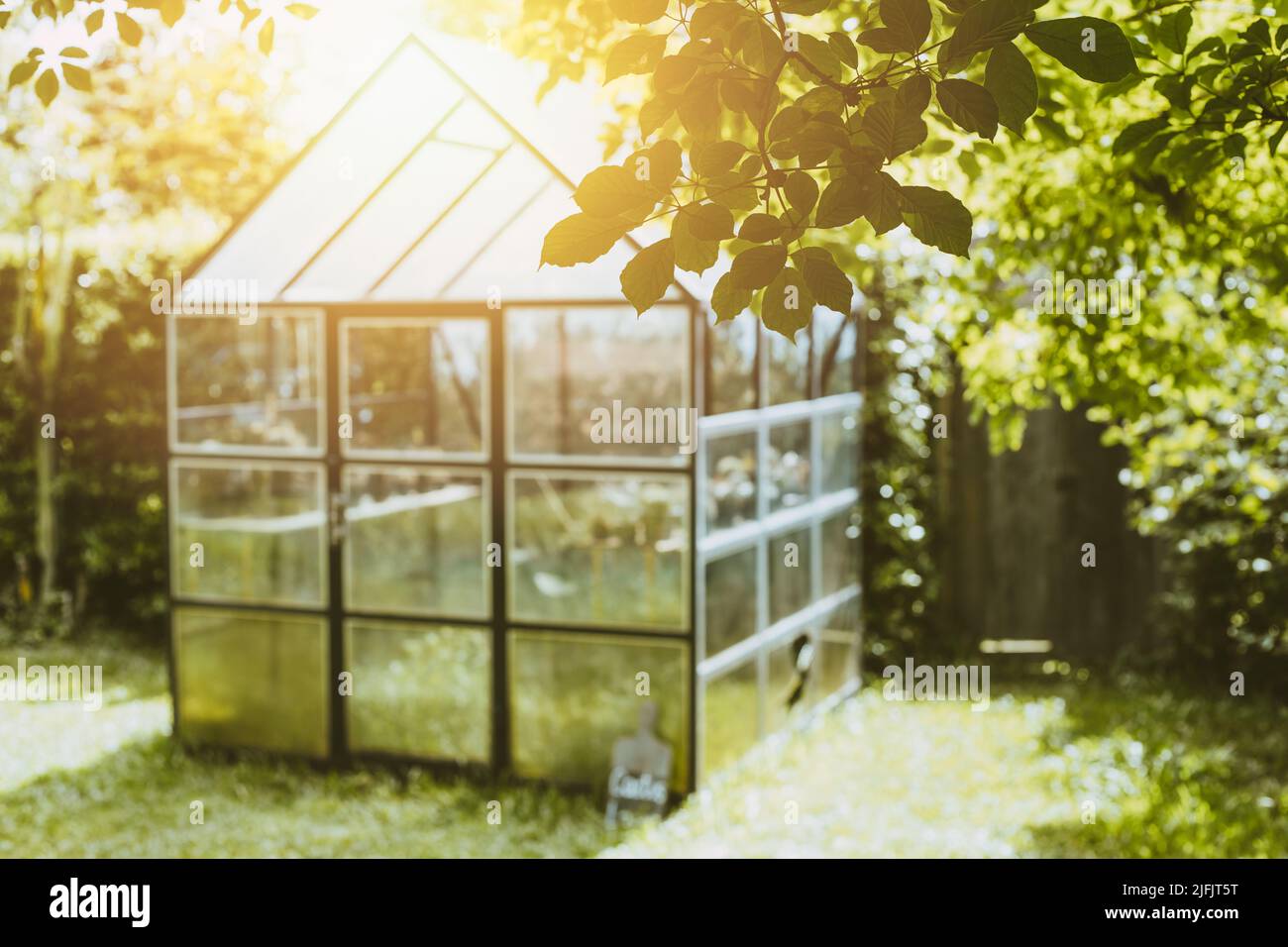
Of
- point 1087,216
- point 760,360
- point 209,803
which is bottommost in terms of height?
point 209,803

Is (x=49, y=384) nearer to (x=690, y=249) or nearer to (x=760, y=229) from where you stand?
(x=690, y=249)

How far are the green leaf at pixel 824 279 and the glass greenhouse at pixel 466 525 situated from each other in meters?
4.13

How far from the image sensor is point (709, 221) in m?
2.03

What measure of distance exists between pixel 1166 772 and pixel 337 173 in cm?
489

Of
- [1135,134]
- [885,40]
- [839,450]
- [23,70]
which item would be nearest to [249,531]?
[839,450]

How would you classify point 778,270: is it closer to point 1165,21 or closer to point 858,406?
point 1165,21

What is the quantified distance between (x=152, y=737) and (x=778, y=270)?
21.5ft

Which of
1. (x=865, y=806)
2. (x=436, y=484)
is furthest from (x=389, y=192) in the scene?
(x=865, y=806)

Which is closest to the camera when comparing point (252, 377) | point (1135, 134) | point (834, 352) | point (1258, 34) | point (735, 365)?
point (1258, 34)

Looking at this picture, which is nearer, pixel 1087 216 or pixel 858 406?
pixel 1087 216

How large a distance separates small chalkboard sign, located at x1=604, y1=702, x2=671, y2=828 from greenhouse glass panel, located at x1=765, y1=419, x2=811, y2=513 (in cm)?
151

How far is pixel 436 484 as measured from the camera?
23.0 feet

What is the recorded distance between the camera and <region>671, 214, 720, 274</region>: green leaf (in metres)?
2.08

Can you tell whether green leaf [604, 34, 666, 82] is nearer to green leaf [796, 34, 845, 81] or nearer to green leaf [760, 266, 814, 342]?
green leaf [796, 34, 845, 81]
